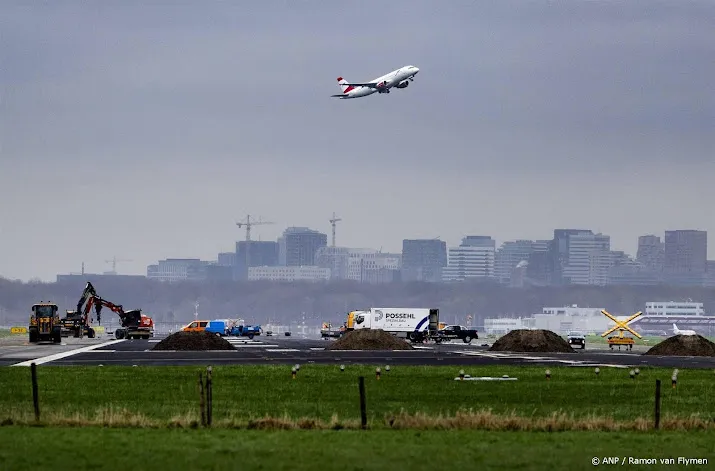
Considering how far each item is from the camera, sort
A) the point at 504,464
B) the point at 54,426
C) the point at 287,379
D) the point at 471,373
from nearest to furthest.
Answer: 1. the point at 504,464
2. the point at 54,426
3. the point at 287,379
4. the point at 471,373

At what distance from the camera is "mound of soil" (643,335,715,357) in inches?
4818

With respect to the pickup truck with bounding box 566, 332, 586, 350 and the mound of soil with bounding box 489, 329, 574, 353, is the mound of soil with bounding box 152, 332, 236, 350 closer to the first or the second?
the mound of soil with bounding box 489, 329, 574, 353

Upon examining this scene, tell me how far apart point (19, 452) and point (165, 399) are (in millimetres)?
23205

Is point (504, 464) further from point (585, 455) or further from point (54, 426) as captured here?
point (54, 426)

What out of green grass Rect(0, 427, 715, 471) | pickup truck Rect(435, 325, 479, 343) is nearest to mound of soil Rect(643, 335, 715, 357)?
pickup truck Rect(435, 325, 479, 343)

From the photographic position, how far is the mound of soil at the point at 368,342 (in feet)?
426

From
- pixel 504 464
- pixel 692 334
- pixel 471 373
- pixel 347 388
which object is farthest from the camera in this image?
pixel 692 334

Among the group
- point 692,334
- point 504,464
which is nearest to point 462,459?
point 504,464

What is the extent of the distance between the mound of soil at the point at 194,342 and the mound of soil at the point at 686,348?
1488 inches

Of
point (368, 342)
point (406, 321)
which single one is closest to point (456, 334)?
point (406, 321)

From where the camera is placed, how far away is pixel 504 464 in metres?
31.5

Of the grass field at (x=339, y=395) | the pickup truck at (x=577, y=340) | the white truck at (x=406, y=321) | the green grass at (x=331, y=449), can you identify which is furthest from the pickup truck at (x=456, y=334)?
the green grass at (x=331, y=449)

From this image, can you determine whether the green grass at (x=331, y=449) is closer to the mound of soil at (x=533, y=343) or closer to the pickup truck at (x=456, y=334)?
the mound of soil at (x=533, y=343)

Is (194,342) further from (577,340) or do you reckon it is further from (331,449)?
(331,449)
